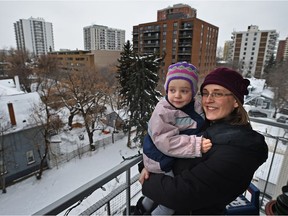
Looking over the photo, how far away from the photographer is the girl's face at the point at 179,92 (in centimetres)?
121

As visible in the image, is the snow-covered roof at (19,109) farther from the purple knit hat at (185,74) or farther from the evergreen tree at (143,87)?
the purple knit hat at (185,74)

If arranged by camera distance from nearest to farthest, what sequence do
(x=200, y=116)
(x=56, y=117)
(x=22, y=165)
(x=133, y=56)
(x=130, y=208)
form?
(x=200, y=116) → (x=130, y=208) → (x=22, y=165) → (x=133, y=56) → (x=56, y=117)

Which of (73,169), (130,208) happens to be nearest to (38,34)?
(73,169)

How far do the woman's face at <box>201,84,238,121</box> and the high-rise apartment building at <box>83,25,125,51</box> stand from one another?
190 feet

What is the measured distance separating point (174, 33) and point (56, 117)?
18889mm

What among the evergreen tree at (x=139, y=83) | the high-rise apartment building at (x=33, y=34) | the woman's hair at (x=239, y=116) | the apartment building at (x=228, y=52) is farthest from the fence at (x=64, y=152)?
the high-rise apartment building at (x=33, y=34)

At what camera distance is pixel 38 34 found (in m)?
57.0

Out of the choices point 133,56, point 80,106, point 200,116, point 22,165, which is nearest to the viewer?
point 200,116

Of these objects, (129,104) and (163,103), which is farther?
(129,104)

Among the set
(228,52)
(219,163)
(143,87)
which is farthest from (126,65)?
(228,52)

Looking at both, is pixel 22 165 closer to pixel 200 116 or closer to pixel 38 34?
pixel 200 116

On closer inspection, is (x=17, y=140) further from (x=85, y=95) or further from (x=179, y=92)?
(x=179, y=92)

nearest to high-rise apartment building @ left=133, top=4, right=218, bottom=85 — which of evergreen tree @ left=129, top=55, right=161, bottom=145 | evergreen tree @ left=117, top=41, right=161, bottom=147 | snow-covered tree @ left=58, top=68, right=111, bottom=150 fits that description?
snow-covered tree @ left=58, top=68, right=111, bottom=150

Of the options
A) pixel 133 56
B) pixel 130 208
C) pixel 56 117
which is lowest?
pixel 56 117
